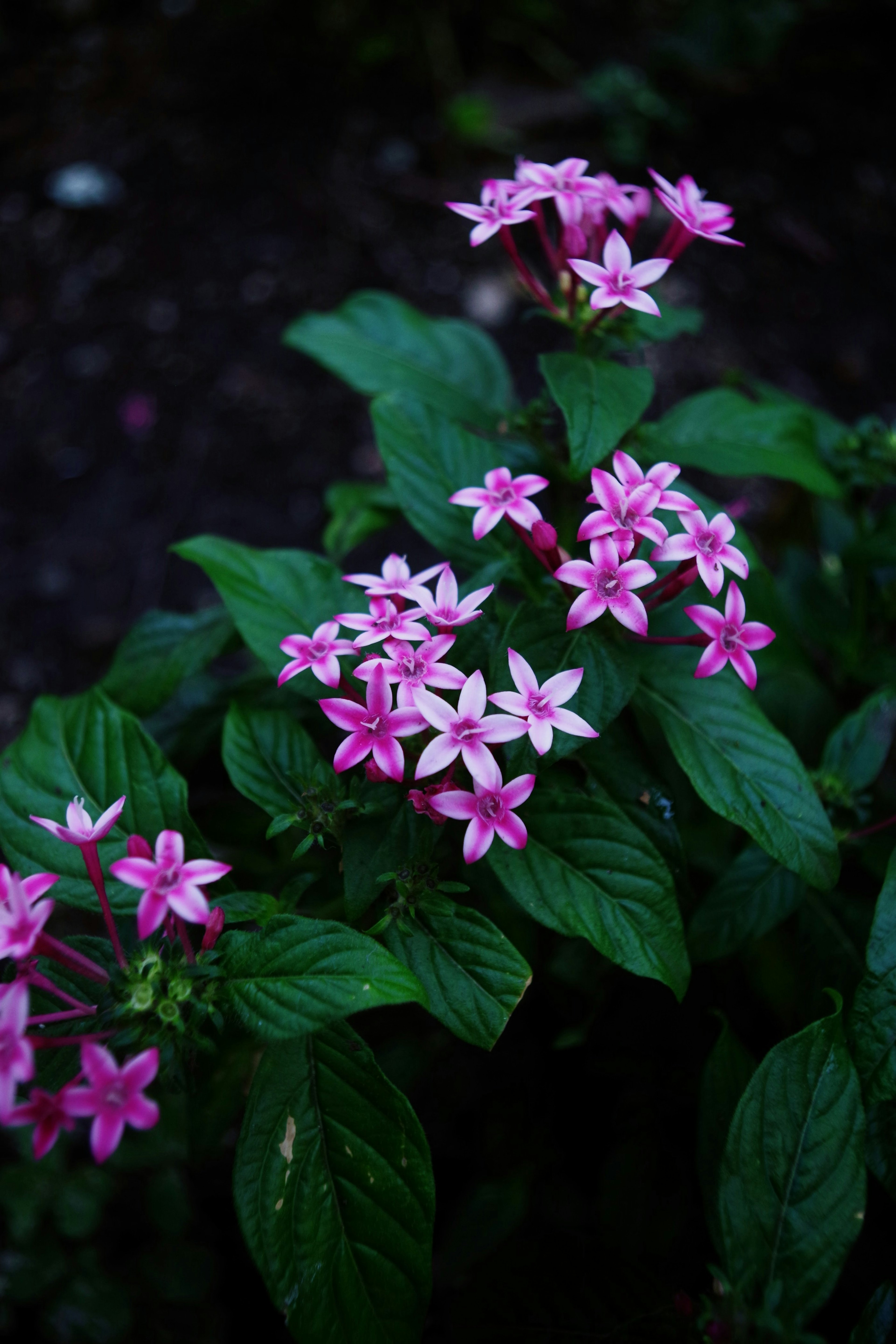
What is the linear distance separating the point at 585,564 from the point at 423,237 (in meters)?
2.65

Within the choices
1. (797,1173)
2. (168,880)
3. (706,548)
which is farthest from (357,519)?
(797,1173)

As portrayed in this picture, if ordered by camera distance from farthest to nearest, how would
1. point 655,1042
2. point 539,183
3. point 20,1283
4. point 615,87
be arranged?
point 615,87 → point 20,1283 → point 655,1042 → point 539,183

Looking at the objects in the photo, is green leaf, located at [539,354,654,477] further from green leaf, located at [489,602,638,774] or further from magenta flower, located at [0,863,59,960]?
magenta flower, located at [0,863,59,960]

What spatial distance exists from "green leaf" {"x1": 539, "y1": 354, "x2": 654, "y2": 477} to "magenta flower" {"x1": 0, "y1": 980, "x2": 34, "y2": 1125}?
84 centimetres

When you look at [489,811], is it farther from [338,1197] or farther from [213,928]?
[338,1197]

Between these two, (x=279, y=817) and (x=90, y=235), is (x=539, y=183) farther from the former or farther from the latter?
(x=90, y=235)

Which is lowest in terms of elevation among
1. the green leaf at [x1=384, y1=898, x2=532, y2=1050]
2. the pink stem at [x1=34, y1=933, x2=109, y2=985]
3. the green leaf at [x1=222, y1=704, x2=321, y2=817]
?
the pink stem at [x1=34, y1=933, x2=109, y2=985]

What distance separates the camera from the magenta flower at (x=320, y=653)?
0.96 metres

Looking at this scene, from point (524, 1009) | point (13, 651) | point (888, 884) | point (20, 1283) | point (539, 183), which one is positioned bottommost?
point (20, 1283)

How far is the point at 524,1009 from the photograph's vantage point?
5.75 ft

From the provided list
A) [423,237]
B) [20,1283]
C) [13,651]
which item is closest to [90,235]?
Result: [423,237]

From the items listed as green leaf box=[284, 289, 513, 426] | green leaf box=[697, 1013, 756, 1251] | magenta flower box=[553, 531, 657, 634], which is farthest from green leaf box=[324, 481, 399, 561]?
green leaf box=[697, 1013, 756, 1251]

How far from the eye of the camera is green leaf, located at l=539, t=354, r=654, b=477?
1.07 metres

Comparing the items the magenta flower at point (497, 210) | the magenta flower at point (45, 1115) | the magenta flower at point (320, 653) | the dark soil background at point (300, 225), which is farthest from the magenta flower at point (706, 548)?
the dark soil background at point (300, 225)
